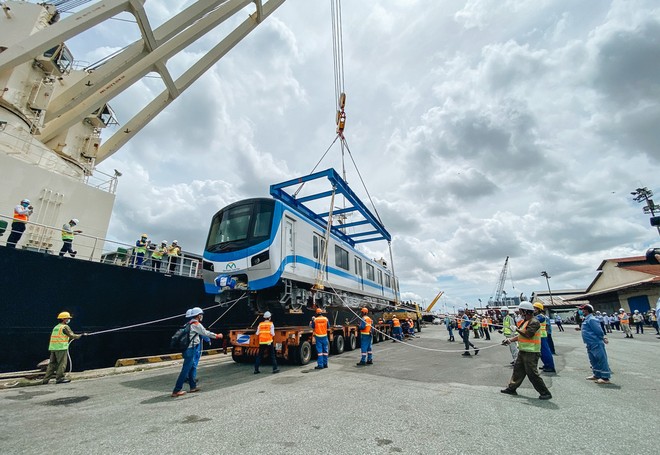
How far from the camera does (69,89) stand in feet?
37.9

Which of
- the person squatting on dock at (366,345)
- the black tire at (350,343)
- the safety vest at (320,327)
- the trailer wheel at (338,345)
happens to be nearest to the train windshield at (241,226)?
the safety vest at (320,327)

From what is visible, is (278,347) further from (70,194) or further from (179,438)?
(70,194)

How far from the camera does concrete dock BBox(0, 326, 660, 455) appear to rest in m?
3.12

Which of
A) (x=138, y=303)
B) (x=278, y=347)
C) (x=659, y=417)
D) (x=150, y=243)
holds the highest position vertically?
(x=150, y=243)

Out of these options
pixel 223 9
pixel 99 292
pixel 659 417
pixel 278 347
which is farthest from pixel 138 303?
pixel 223 9

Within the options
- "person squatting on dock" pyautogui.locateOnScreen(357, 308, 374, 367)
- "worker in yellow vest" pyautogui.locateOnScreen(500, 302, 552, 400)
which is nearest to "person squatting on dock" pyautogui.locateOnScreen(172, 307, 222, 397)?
"person squatting on dock" pyautogui.locateOnScreen(357, 308, 374, 367)

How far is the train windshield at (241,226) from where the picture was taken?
786 centimetres

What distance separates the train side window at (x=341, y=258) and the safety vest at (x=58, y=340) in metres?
7.71

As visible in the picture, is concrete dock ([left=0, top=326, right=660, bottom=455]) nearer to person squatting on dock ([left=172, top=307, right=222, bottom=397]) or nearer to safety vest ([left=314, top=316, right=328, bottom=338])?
person squatting on dock ([left=172, top=307, right=222, bottom=397])

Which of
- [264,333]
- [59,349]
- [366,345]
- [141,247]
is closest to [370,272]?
[366,345]

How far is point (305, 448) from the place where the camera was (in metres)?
3.02

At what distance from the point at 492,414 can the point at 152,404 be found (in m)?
5.11

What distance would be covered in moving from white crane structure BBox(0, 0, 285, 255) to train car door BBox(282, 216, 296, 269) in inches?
278

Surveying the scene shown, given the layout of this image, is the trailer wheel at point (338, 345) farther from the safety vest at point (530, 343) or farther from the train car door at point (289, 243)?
the safety vest at point (530, 343)
